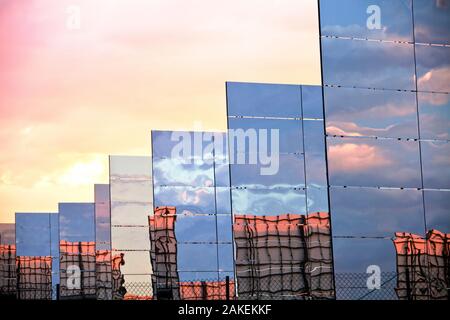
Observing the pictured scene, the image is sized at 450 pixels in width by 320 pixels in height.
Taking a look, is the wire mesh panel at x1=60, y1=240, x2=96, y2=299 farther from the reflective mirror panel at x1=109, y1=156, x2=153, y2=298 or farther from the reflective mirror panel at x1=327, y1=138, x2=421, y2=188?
the reflective mirror panel at x1=327, y1=138, x2=421, y2=188

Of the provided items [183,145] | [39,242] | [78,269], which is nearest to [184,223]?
[183,145]

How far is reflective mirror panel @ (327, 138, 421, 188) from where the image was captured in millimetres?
17375

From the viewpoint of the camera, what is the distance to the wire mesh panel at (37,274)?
136 ft

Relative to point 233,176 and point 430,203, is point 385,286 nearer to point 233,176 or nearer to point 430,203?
point 430,203

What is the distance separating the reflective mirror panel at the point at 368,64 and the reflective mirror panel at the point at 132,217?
1443 cm

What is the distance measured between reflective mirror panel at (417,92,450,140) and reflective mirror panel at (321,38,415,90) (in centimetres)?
32

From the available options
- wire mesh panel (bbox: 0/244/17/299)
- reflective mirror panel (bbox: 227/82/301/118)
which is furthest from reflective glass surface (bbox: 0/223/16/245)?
reflective mirror panel (bbox: 227/82/301/118)

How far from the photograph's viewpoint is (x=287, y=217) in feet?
75.4

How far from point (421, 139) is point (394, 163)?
1.97 feet

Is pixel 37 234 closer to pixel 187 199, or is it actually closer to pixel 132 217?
pixel 132 217

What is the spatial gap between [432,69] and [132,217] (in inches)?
602

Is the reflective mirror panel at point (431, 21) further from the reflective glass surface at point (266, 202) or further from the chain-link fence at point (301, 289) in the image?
the reflective glass surface at point (266, 202)
